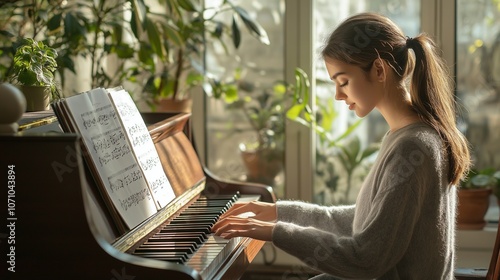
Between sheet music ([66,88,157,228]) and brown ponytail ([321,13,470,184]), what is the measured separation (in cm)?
59

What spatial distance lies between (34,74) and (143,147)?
1.19 ft

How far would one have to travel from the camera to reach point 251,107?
4004mm

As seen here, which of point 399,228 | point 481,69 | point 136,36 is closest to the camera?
point 399,228

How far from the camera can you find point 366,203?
2.02 meters

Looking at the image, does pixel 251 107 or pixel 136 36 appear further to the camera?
pixel 251 107

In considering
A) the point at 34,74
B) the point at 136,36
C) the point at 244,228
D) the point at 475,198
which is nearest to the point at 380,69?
the point at 244,228

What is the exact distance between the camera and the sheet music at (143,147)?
7.27ft

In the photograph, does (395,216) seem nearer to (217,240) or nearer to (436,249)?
(436,249)

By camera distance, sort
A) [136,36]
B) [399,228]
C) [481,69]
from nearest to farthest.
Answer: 1. [399,228]
2. [136,36]
3. [481,69]

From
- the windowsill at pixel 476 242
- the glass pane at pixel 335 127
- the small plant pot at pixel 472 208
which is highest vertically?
the glass pane at pixel 335 127

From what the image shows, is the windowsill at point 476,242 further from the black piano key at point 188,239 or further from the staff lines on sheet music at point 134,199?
the staff lines on sheet music at point 134,199

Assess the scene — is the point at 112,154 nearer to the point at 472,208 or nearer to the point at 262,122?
the point at 262,122

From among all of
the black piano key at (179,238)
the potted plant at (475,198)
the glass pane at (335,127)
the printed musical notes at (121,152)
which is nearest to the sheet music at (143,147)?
the printed musical notes at (121,152)

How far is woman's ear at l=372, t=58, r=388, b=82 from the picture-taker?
196 centimetres
